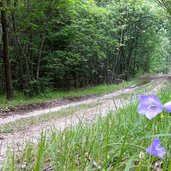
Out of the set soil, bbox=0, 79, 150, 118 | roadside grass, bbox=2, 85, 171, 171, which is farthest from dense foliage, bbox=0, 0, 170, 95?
roadside grass, bbox=2, 85, 171, 171

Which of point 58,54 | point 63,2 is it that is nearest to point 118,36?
point 58,54

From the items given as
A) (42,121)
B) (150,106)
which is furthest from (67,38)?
(150,106)

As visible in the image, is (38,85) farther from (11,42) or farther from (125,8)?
(125,8)

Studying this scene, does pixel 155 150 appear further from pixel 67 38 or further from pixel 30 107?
pixel 67 38

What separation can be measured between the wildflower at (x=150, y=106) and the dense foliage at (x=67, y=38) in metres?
11.2

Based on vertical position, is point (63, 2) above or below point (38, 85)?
above

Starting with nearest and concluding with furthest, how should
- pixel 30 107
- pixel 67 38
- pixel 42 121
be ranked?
pixel 42 121
pixel 30 107
pixel 67 38

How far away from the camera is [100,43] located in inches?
809

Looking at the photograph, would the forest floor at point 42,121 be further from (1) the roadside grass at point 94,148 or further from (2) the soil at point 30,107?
(1) the roadside grass at point 94,148

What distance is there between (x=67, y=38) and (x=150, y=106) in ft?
54.5

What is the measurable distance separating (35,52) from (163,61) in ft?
114

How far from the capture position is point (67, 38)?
17547mm

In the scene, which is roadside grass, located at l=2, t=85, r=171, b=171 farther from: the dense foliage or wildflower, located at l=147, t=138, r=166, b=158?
the dense foliage

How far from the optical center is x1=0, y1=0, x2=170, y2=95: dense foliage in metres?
14.5
